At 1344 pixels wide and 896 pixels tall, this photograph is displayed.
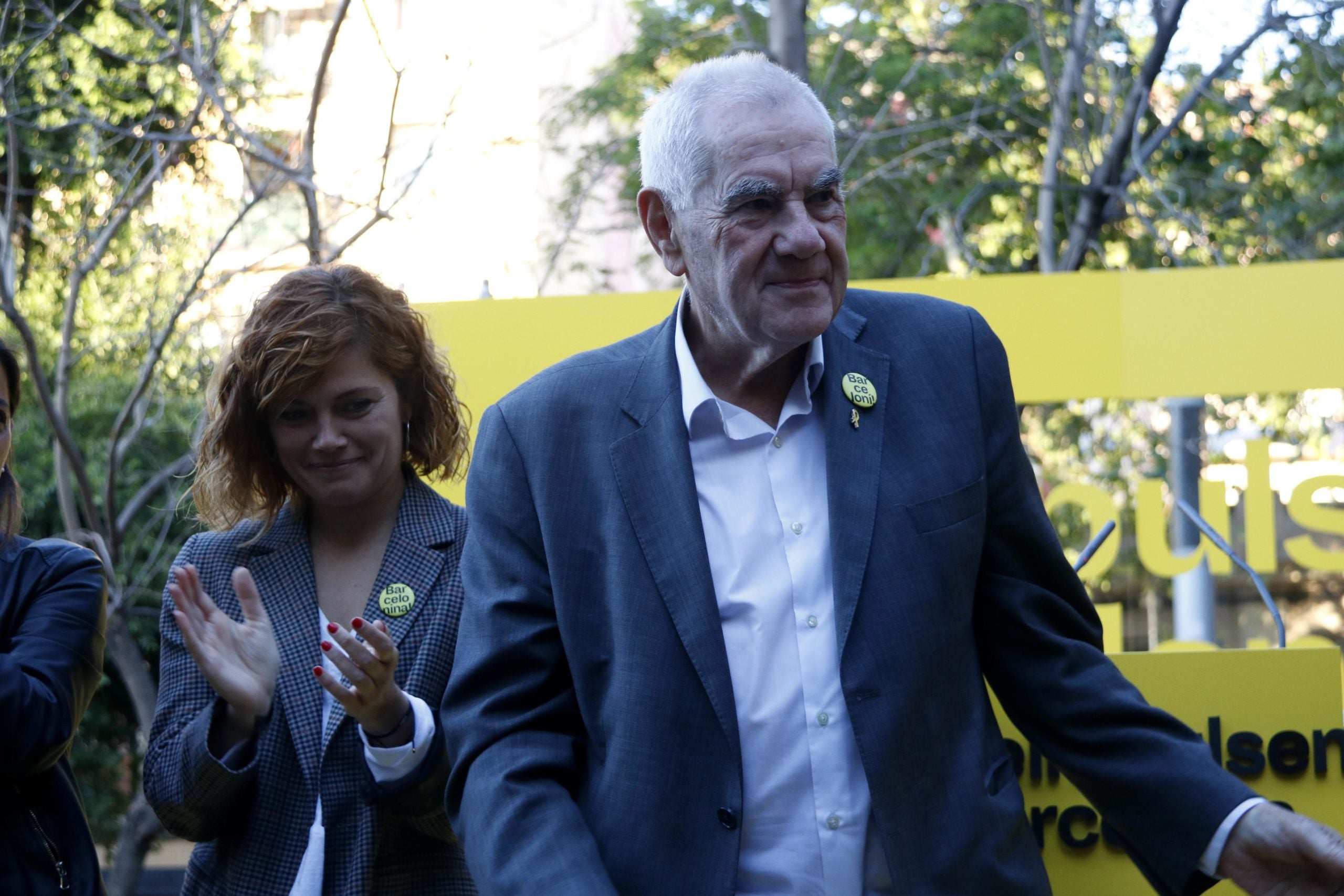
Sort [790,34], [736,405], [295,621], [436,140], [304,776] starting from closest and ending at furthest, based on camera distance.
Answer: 1. [736,405]
2. [304,776]
3. [295,621]
4. [436,140]
5. [790,34]

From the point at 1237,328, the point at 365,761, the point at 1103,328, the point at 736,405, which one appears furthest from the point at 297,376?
the point at 1237,328

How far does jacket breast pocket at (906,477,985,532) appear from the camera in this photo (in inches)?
87.2

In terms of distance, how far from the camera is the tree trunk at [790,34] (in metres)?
6.62

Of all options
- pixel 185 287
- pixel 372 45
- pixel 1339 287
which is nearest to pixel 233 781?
pixel 1339 287

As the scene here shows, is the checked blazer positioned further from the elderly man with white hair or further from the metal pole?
the metal pole

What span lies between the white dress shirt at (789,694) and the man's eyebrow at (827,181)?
0.45 meters

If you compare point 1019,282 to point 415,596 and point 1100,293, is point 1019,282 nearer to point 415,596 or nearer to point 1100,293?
point 1100,293

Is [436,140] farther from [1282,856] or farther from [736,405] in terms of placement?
[1282,856]

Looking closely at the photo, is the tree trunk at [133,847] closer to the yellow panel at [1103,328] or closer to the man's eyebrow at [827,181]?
the yellow panel at [1103,328]

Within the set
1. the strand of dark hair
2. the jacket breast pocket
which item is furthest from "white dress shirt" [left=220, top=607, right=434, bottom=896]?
the jacket breast pocket

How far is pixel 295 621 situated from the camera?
9.69 feet

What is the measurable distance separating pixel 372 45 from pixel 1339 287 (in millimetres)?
8325

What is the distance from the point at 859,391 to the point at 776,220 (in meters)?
0.31

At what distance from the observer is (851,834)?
6.98ft
